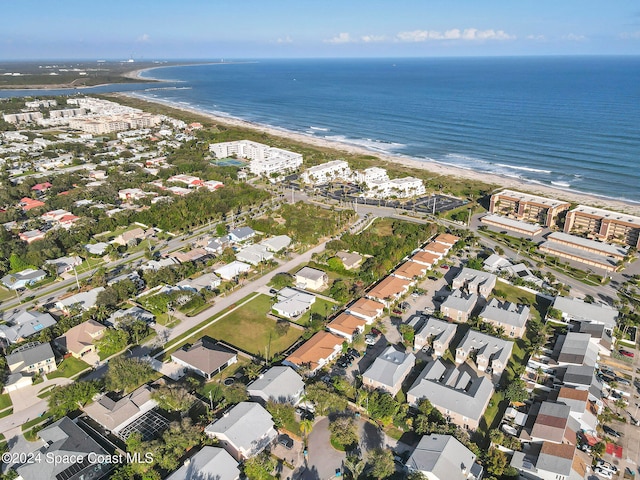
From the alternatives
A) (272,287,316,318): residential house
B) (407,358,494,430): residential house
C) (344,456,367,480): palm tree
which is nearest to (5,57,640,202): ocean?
(407,358,494,430): residential house

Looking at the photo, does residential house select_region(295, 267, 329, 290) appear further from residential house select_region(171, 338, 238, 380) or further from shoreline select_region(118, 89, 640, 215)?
shoreline select_region(118, 89, 640, 215)

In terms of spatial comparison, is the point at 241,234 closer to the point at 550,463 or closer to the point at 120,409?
the point at 120,409

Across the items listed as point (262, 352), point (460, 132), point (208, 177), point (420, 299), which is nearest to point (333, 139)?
point (460, 132)

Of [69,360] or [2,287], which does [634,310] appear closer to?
[69,360]

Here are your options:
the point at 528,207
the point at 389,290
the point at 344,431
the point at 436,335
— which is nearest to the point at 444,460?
the point at 344,431

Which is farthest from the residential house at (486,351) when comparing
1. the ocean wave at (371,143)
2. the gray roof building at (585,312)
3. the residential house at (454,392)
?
the ocean wave at (371,143)

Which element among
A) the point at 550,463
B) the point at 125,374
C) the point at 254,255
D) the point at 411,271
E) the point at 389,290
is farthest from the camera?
the point at 254,255

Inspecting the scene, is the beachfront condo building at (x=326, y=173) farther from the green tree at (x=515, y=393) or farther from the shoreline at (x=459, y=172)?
the green tree at (x=515, y=393)
